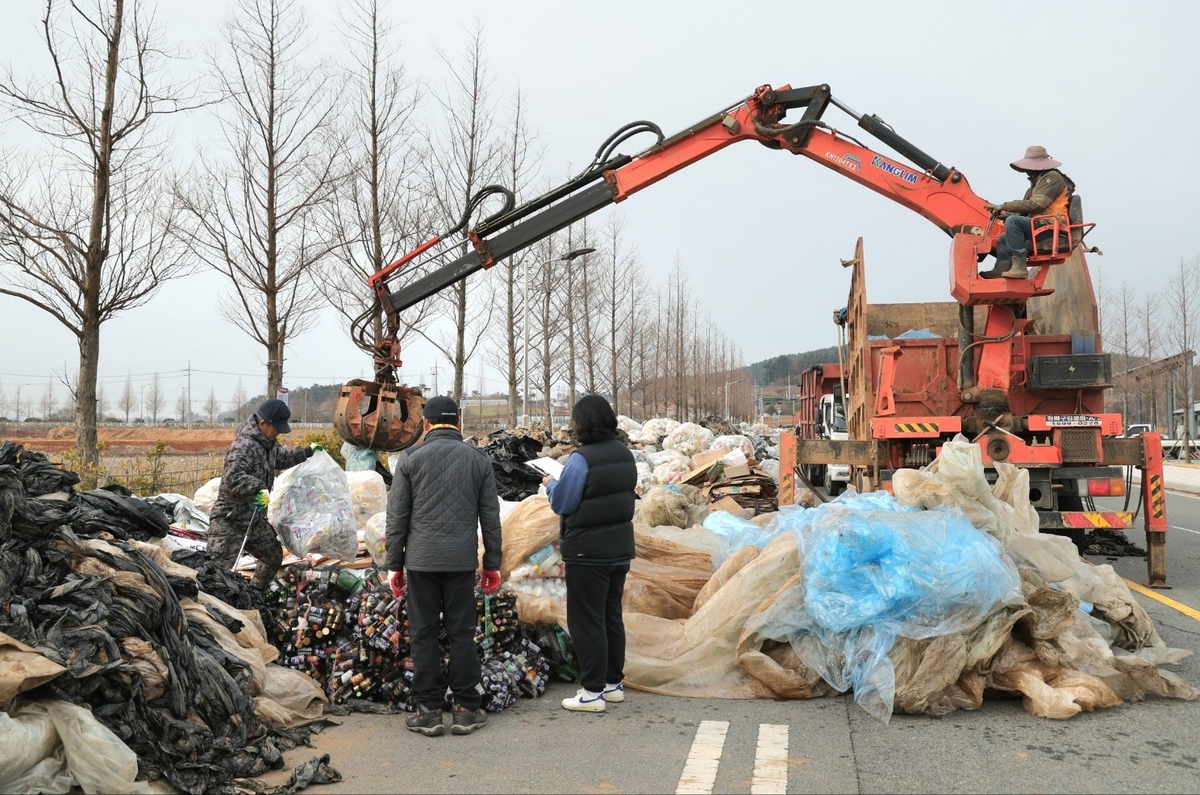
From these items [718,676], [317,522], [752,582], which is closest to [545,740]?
[718,676]

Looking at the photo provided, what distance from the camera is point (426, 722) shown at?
5109 mm

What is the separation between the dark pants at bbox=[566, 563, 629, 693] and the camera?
547cm

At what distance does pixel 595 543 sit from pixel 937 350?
18.0ft

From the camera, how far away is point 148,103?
10664mm

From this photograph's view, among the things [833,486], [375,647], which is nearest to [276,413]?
[375,647]

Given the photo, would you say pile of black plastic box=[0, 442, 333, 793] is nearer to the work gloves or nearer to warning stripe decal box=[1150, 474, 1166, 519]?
the work gloves

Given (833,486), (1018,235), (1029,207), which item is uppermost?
(1029,207)

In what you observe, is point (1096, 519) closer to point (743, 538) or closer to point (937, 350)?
point (937, 350)

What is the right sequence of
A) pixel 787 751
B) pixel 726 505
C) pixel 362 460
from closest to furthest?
1. pixel 787 751
2. pixel 362 460
3. pixel 726 505

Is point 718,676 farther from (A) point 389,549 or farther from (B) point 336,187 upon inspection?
(B) point 336,187

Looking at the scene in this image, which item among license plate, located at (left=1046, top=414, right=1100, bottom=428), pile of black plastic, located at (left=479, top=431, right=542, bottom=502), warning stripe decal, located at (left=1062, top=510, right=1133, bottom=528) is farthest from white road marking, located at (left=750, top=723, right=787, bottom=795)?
pile of black plastic, located at (left=479, top=431, right=542, bottom=502)

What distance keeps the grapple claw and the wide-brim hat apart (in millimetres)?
5944

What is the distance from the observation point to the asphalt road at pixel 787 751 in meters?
4.14

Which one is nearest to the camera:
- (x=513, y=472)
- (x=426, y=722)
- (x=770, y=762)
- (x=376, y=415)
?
(x=770, y=762)
